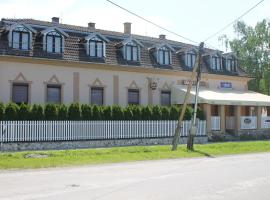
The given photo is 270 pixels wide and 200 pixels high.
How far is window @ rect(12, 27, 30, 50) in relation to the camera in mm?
29422

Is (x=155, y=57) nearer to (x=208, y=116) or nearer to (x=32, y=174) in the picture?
(x=208, y=116)

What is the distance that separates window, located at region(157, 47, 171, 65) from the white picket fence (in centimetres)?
650

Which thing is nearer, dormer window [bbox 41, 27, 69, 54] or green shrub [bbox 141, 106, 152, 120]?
dormer window [bbox 41, 27, 69, 54]

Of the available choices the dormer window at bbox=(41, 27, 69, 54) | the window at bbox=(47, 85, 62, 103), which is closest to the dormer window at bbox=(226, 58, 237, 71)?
the dormer window at bbox=(41, 27, 69, 54)

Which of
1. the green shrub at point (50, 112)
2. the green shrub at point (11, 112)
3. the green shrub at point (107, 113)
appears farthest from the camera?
the green shrub at point (107, 113)

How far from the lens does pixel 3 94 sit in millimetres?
28922

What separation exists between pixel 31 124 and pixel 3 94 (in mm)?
4280

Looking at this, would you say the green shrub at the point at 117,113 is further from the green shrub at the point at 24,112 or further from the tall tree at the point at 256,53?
the tall tree at the point at 256,53

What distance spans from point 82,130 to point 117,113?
2915 mm

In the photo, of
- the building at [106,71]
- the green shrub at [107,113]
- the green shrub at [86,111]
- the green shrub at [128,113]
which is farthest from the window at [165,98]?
the green shrub at [86,111]

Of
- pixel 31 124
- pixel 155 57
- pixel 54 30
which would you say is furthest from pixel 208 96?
pixel 31 124

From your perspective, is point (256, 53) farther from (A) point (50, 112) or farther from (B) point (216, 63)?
(A) point (50, 112)

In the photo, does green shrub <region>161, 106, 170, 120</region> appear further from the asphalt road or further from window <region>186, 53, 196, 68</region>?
the asphalt road

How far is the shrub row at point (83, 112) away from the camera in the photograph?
25516 mm
